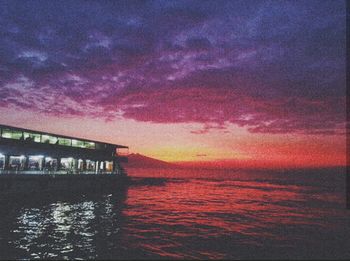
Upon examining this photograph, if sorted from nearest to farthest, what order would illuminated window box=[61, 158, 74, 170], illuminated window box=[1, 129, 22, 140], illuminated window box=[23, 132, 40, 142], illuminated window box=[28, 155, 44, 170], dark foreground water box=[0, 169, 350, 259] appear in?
dark foreground water box=[0, 169, 350, 259], illuminated window box=[1, 129, 22, 140], illuminated window box=[28, 155, 44, 170], illuminated window box=[23, 132, 40, 142], illuminated window box=[61, 158, 74, 170]

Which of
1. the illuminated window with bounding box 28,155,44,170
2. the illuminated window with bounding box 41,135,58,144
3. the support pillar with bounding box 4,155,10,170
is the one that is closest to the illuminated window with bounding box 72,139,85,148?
the illuminated window with bounding box 41,135,58,144

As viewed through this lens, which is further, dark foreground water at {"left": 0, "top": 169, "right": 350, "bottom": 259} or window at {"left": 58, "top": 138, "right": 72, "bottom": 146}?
window at {"left": 58, "top": 138, "right": 72, "bottom": 146}

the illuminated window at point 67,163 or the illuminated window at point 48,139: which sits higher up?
the illuminated window at point 48,139

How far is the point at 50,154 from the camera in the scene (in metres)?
45.5

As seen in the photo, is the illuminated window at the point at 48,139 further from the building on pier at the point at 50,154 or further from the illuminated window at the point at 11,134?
the illuminated window at the point at 11,134

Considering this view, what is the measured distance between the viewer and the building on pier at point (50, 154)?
3925 centimetres

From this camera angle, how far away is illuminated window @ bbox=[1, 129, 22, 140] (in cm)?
4197

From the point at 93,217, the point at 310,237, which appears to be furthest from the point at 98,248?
the point at 310,237

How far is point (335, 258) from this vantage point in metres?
17.0

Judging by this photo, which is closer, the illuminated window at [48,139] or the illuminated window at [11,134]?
the illuminated window at [11,134]

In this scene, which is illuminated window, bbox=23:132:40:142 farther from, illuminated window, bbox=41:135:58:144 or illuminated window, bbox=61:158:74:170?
illuminated window, bbox=61:158:74:170

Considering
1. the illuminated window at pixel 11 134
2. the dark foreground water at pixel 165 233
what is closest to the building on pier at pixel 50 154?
the illuminated window at pixel 11 134

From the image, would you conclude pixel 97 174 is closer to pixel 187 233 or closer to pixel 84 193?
pixel 84 193

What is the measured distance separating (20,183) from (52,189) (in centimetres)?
581
